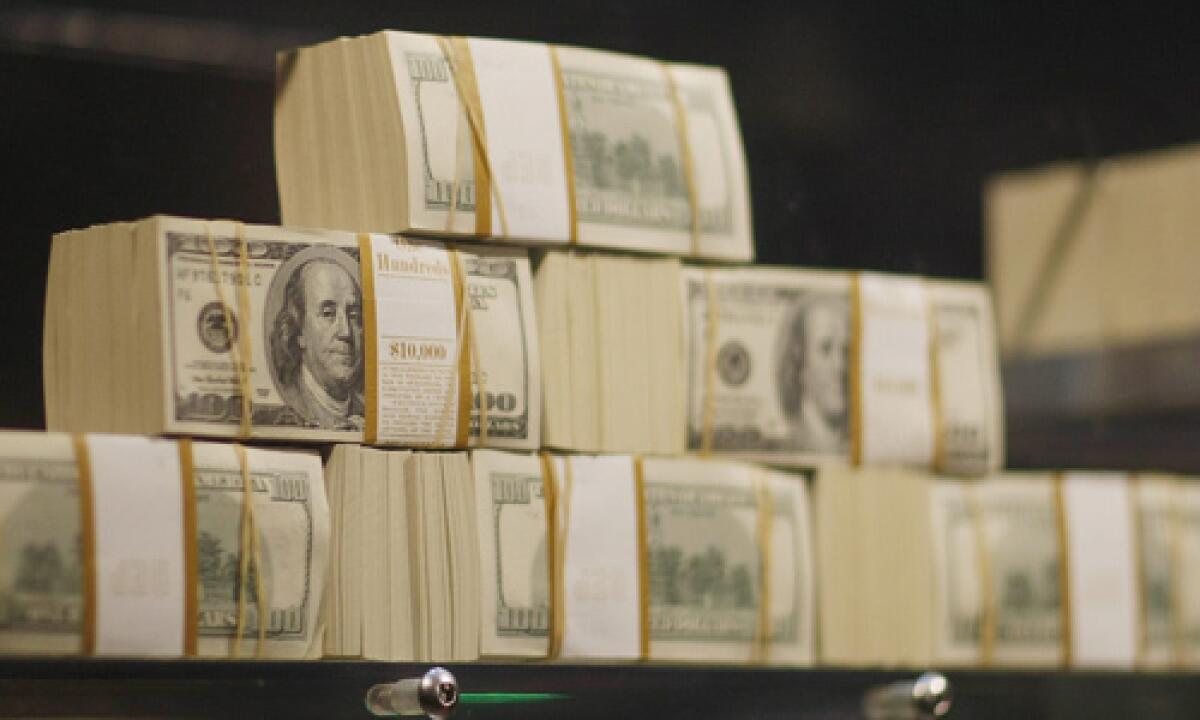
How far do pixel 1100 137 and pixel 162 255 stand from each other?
2.52m

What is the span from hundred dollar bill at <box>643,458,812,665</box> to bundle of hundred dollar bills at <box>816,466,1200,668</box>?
3.7 inches

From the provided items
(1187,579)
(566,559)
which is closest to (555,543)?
(566,559)

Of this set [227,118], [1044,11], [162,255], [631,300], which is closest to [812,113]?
[1044,11]

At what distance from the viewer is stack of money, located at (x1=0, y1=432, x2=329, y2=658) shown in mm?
3111

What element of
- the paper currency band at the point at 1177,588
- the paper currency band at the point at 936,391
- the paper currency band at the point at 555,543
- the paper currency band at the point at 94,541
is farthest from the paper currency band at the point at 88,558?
the paper currency band at the point at 1177,588

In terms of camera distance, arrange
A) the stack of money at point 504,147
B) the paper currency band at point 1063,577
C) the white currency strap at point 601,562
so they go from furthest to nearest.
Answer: the paper currency band at point 1063,577 → the white currency strap at point 601,562 → the stack of money at point 504,147

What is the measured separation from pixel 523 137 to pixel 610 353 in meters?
0.38

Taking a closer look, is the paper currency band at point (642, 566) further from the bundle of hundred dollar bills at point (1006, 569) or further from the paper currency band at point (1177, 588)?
the paper currency band at point (1177, 588)

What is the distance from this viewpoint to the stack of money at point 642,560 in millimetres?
3562

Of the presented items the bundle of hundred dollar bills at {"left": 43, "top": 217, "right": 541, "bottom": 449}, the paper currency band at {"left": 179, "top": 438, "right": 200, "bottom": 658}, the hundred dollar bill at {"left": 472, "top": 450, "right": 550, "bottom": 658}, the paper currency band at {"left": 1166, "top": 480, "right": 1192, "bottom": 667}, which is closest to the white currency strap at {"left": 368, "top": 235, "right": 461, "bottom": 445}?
the bundle of hundred dollar bills at {"left": 43, "top": 217, "right": 541, "bottom": 449}

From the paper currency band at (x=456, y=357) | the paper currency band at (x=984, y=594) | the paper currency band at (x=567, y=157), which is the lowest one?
the paper currency band at (x=984, y=594)

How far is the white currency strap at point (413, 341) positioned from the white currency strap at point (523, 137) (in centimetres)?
14

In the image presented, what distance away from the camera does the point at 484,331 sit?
3566 mm

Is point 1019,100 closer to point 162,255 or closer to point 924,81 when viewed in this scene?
point 924,81
